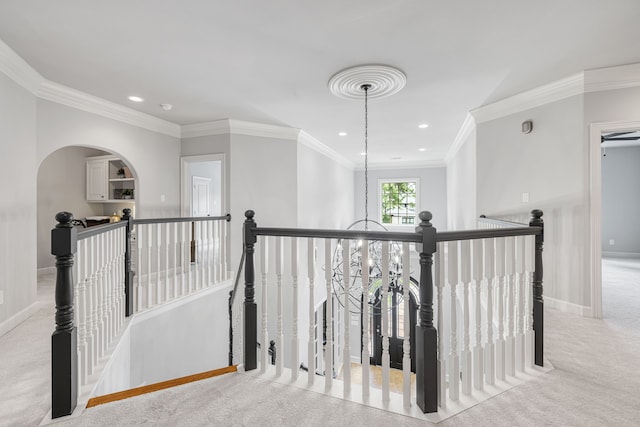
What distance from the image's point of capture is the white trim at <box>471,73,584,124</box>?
10.2 feet

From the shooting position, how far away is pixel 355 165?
31.3 feet

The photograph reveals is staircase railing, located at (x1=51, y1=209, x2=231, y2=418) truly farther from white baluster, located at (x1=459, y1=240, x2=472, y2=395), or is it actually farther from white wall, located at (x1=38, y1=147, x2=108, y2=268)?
white wall, located at (x1=38, y1=147, x2=108, y2=268)

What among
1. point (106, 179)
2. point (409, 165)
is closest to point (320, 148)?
point (409, 165)

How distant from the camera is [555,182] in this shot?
332 centimetres

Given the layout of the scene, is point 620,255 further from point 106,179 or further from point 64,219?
point 106,179

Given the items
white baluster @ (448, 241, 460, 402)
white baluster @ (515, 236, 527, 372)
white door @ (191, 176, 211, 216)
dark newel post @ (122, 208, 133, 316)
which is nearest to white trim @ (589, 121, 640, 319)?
white baluster @ (515, 236, 527, 372)

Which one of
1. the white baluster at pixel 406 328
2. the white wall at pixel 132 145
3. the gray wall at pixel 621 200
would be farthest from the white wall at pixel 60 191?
the gray wall at pixel 621 200

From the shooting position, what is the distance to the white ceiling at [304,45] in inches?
83.0

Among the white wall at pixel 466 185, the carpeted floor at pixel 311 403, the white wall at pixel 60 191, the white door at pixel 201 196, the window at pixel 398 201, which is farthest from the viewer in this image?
the window at pixel 398 201

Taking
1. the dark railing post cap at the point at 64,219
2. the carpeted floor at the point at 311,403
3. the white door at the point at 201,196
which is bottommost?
the carpeted floor at the point at 311,403

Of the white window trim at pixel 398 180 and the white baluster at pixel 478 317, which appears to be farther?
the white window trim at pixel 398 180

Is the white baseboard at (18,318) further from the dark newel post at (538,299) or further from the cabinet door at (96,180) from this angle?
the dark newel post at (538,299)

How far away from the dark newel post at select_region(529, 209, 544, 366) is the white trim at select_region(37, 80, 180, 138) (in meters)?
4.85

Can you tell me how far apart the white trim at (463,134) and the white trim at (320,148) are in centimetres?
265
